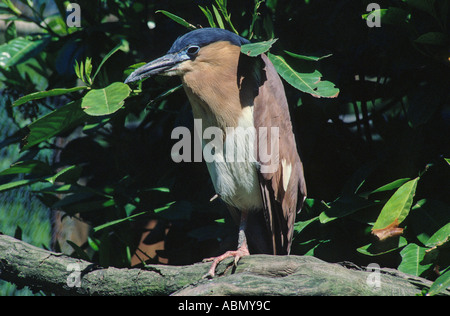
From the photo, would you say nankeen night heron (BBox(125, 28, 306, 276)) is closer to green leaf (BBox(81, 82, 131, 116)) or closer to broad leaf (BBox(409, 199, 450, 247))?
green leaf (BBox(81, 82, 131, 116))

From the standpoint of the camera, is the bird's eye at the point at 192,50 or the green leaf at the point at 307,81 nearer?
the green leaf at the point at 307,81

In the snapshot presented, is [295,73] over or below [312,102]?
over

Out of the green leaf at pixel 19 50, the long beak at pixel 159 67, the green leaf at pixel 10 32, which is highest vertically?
the green leaf at pixel 10 32

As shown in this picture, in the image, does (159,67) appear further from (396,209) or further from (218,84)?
(396,209)

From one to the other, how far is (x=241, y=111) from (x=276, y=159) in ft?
0.88

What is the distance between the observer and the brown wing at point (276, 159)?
2113 mm

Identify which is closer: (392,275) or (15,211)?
(392,275)

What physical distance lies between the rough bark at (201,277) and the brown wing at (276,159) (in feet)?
1.17

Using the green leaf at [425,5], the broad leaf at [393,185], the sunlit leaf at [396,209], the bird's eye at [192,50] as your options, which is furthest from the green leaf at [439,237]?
the bird's eye at [192,50]

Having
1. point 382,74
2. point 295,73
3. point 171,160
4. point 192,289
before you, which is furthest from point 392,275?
Answer: point 171,160

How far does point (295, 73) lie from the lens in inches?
81.7

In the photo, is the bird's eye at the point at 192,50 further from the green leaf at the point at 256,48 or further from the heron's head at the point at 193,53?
the green leaf at the point at 256,48

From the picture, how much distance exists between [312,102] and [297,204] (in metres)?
0.51

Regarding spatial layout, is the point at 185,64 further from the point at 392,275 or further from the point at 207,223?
the point at 392,275
